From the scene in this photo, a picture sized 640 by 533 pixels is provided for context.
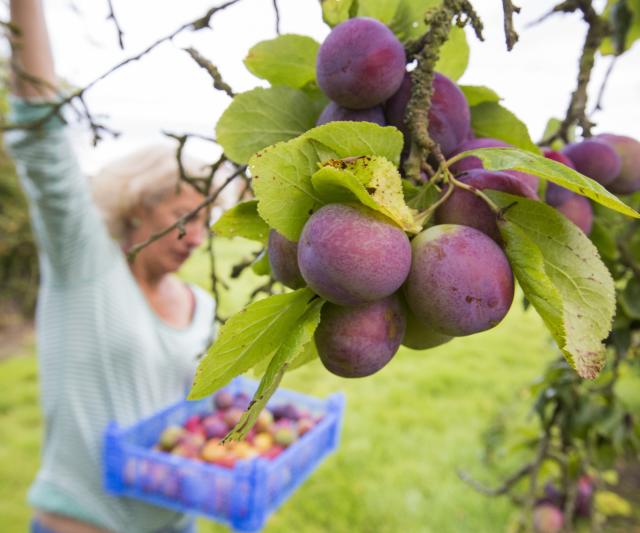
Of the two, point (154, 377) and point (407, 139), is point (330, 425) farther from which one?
point (407, 139)

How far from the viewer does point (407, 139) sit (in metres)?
0.35

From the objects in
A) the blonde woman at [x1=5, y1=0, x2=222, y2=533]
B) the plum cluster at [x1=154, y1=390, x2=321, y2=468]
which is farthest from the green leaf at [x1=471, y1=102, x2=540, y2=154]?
the plum cluster at [x1=154, y1=390, x2=321, y2=468]

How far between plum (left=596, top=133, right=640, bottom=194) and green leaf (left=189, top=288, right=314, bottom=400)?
366mm

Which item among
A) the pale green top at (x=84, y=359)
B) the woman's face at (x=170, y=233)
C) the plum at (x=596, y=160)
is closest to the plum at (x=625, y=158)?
the plum at (x=596, y=160)

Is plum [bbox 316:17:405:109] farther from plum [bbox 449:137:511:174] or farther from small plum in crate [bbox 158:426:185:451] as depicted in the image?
small plum in crate [bbox 158:426:185:451]

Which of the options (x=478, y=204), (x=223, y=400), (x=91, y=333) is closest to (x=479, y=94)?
(x=478, y=204)

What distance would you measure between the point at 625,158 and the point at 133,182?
1698 mm

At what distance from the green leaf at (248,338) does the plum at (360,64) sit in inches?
5.0

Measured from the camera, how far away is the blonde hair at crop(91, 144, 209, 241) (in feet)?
6.24

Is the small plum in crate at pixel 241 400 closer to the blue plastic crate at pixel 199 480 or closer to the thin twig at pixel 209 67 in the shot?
the blue plastic crate at pixel 199 480

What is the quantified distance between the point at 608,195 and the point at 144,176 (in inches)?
72.6

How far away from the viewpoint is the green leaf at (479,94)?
42 cm

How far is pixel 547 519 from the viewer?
Answer: 143 centimetres

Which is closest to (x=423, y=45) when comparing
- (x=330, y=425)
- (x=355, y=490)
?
(x=330, y=425)
